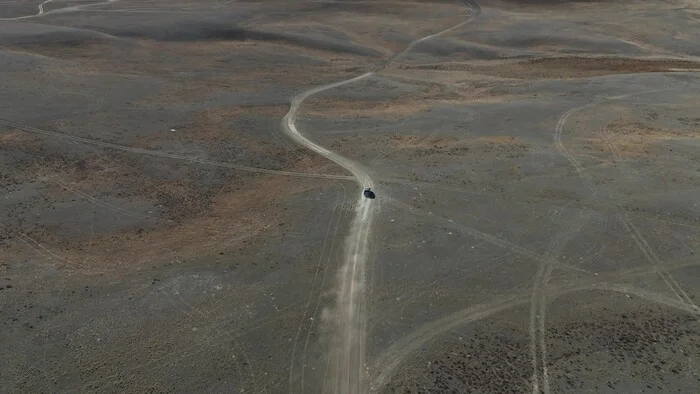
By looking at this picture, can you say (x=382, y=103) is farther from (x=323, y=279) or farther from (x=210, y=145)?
(x=323, y=279)

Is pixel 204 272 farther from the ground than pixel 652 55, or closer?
Result: closer

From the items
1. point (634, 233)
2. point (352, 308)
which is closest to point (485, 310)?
point (352, 308)

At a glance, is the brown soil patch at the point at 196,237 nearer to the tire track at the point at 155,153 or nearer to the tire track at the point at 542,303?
the tire track at the point at 155,153

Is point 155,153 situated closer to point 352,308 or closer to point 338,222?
point 338,222

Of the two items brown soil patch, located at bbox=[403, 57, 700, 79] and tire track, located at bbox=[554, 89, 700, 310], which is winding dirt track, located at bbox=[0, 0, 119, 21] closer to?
brown soil patch, located at bbox=[403, 57, 700, 79]

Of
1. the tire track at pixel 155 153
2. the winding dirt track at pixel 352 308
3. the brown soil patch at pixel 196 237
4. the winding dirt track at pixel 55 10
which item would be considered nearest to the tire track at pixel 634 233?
the winding dirt track at pixel 352 308

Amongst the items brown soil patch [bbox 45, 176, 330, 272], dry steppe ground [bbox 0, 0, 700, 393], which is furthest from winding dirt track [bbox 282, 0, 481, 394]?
brown soil patch [bbox 45, 176, 330, 272]

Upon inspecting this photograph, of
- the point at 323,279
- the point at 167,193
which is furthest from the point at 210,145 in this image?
the point at 323,279
